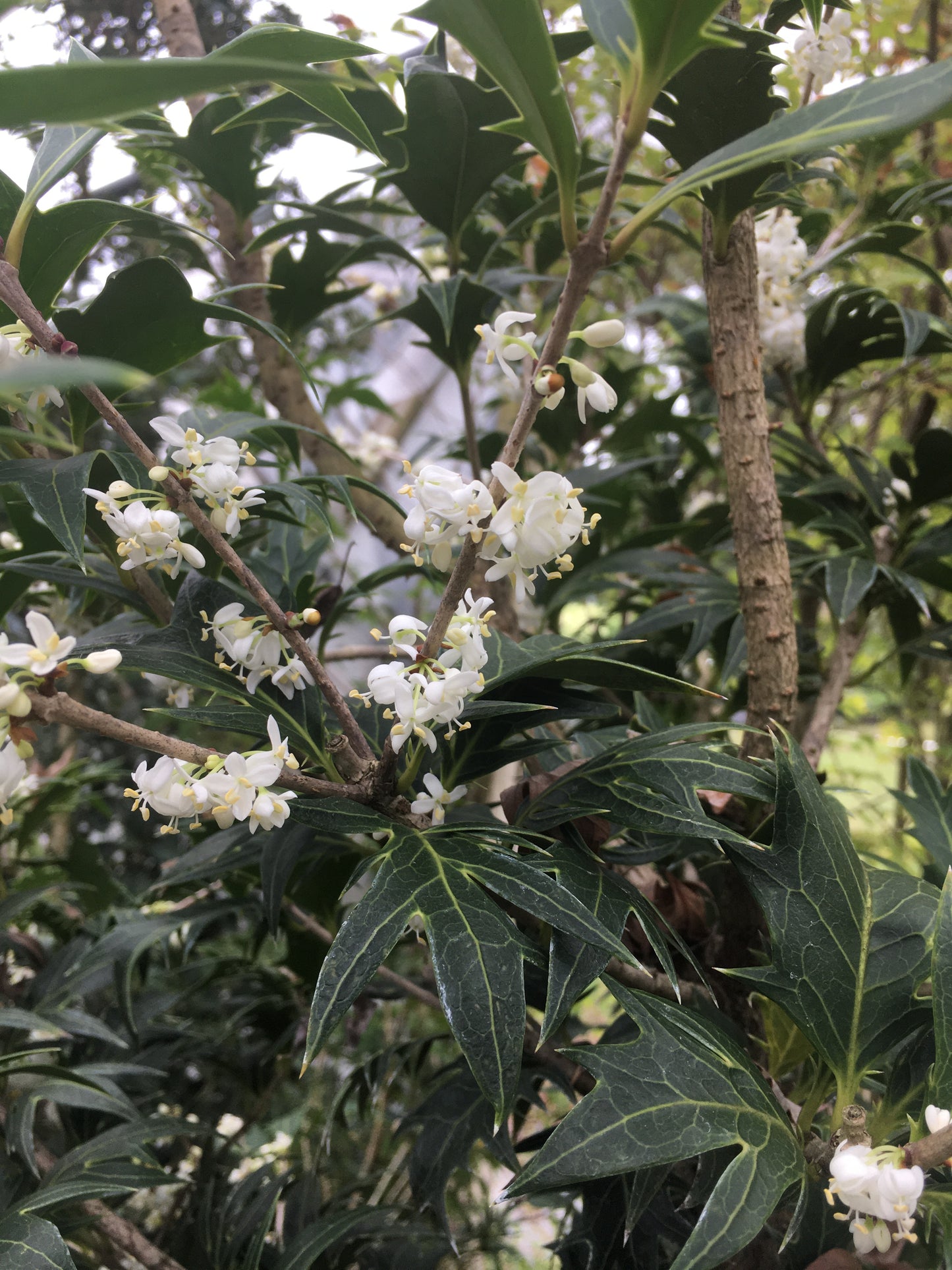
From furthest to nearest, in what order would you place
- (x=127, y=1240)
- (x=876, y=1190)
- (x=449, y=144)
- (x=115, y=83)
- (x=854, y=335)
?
(x=854, y=335)
(x=449, y=144)
(x=127, y=1240)
(x=876, y=1190)
(x=115, y=83)

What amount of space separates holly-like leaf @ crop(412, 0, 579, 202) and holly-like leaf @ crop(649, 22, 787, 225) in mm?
222

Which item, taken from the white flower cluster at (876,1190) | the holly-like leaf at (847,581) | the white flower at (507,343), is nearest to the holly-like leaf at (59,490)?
the white flower at (507,343)

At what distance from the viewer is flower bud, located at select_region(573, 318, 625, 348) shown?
1.13 ft

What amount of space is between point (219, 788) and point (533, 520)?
0.59ft

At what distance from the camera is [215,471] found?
1.40ft

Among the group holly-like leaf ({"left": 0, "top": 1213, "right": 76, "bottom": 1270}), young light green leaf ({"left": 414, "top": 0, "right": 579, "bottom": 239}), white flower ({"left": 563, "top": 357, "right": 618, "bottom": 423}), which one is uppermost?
young light green leaf ({"left": 414, "top": 0, "right": 579, "bottom": 239})

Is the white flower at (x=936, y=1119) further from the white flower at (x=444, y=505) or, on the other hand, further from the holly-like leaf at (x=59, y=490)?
the holly-like leaf at (x=59, y=490)

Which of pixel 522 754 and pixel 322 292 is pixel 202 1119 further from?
pixel 322 292

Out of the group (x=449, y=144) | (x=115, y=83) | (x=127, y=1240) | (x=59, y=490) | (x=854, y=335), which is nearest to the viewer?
(x=115, y=83)

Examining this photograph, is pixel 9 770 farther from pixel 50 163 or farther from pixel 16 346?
pixel 50 163

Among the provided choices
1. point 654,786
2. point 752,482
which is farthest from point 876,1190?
point 752,482

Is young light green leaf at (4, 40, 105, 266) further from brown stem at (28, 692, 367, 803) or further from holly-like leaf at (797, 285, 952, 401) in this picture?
holly-like leaf at (797, 285, 952, 401)

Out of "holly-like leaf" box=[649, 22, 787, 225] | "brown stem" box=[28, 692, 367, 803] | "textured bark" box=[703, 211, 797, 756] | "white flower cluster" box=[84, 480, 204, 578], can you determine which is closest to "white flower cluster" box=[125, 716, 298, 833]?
"brown stem" box=[28, 692, 367, 803]

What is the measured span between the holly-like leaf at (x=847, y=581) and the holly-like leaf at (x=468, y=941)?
1.38 feet
